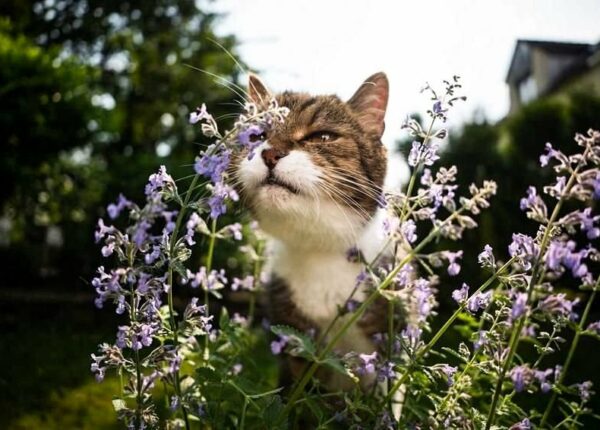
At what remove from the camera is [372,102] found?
1729mm

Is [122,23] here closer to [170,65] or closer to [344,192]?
[170,65]

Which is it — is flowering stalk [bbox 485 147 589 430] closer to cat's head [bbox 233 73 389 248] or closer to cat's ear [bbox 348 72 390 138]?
cat's head [bbox 233 73 389 248]

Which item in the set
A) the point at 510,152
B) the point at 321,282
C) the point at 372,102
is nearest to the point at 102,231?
the point at 321,282

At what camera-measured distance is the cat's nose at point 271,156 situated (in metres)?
1.44

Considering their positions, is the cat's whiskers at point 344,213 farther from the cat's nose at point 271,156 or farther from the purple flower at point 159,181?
the purple flower at point 159,181

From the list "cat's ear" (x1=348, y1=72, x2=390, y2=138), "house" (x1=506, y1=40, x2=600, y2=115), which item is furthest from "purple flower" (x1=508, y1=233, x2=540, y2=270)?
"house" (x1=506, y1=40, x2=600, y2=115)

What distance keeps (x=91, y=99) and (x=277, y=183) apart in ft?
14.2

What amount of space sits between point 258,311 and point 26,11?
616cm

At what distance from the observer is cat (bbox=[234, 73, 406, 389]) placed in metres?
1.48

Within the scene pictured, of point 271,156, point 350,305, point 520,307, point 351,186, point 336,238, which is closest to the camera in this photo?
point 520,307

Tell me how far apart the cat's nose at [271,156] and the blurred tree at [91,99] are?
215cm

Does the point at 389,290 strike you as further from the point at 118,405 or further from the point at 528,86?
the point at 528,86

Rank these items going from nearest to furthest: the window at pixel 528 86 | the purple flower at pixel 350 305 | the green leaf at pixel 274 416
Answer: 1. the green leaf at pixel 274 416
2. the purple flower at pixel 350 305
3. the window at pixel 528 86

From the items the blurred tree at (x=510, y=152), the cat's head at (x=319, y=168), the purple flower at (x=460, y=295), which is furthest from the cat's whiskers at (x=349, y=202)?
the blurred tree at (x=510, y=152)
